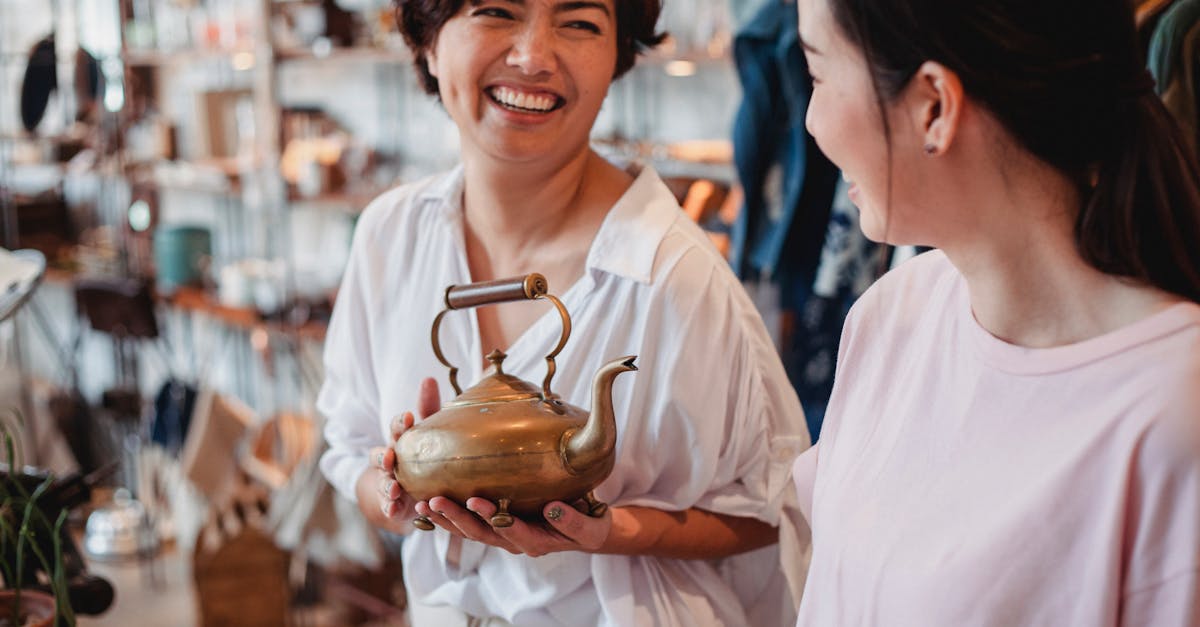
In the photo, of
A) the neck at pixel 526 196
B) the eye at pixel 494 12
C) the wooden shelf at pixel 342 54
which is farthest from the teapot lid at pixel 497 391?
the wooden shelf at pixel 342 54

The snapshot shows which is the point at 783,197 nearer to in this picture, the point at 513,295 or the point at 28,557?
the point at 513,295

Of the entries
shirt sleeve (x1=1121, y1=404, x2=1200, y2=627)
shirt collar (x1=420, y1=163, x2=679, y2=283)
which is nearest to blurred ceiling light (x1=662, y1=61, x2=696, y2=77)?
shirt collar (x1=420, y1=163, x2=679, y2=283)

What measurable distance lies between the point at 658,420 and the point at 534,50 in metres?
0.46

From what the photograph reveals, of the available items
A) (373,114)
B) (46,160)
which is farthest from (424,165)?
(46,160)

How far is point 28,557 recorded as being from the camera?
1409 millimetres

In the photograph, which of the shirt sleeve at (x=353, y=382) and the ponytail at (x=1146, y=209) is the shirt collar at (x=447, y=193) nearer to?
the shirt sleeve at (x=353, y=382)

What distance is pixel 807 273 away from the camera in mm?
2621

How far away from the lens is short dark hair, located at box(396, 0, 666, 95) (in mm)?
1453

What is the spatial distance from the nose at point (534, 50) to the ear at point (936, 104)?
1.99 ft

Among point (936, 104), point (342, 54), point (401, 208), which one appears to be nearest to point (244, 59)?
point (342, 54)

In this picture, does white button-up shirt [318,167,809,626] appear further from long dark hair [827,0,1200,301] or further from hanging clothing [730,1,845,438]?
hanging clothing [730,1,845,438]

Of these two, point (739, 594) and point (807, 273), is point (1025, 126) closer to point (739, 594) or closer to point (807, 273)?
point (739, 594)

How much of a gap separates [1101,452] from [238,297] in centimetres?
382

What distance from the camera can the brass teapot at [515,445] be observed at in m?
1.18
